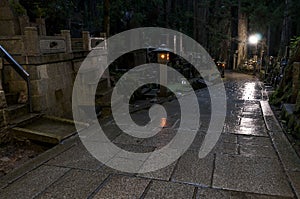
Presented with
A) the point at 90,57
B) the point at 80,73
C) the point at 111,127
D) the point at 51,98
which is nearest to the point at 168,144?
the point at 111,127

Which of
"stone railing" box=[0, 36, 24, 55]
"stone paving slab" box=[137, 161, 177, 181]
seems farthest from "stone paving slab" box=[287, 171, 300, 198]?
"stone railing" box=[0, 36, 24, 55]

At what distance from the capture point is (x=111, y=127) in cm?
690

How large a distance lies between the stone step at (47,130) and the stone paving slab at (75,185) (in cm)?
175

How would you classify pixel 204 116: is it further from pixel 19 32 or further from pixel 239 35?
pixel 239 35

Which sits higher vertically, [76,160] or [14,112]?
[14,112]

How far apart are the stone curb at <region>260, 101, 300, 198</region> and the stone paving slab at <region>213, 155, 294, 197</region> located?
0.10 m

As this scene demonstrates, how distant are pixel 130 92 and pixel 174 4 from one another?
23775 mm

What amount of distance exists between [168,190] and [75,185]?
152cm

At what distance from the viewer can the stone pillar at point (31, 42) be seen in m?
6.80

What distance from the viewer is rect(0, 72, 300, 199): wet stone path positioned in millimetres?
3693

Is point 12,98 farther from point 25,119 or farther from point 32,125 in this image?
point 32,125

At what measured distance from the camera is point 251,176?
4.11 metres

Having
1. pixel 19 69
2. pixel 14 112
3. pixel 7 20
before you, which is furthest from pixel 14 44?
pixel 7 20

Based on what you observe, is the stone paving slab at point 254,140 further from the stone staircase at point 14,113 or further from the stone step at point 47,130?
the stone staircase at point 14,113
